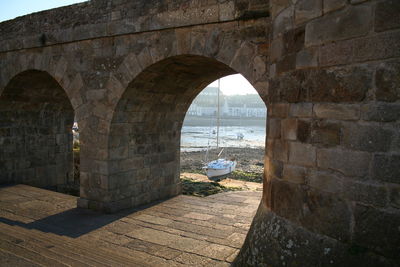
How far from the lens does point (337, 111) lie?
2508 mm

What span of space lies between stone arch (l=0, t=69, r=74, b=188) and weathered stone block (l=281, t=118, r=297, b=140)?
624 centimetres

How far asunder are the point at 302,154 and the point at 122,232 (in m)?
3.39

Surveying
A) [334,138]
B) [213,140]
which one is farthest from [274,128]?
[213,140]

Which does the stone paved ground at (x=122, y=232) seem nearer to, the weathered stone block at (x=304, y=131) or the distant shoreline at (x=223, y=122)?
the weathered stone block at (x=304, y=131)

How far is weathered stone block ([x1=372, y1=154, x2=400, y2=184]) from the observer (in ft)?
7.24

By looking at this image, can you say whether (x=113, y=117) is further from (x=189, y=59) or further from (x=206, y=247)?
(x=206, y=247)

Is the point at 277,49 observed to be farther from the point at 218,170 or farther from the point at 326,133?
the point at 218,170

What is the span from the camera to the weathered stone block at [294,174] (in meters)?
2.81

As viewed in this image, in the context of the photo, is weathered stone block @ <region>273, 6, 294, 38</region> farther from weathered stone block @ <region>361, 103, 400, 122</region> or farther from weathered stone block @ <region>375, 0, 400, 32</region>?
weathered stone block @ <region>361, 103, 400, 122</region>

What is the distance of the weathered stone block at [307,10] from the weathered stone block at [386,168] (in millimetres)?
1217

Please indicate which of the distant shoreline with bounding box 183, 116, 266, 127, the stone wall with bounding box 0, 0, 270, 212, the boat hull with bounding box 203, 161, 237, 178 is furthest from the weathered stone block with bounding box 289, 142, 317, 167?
the distant shoreline with bounding box 183, 116, 266, 127

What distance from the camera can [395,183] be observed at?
7.27ft

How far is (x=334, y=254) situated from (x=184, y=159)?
73.8ft

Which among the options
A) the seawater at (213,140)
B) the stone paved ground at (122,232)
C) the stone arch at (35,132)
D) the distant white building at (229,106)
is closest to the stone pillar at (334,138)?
the stone paved ground at (122,232)
